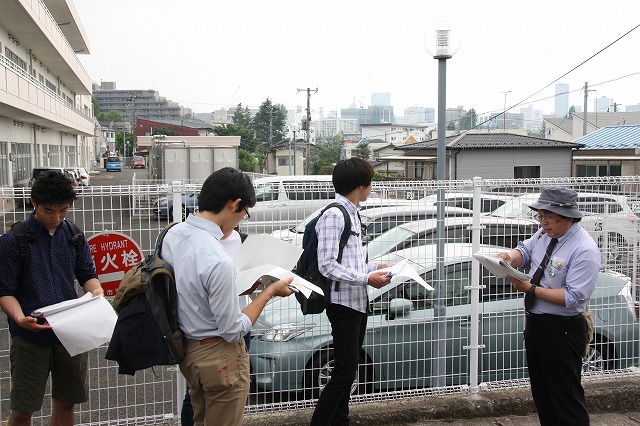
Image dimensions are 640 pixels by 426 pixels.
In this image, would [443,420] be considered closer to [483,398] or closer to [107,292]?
[483,398]

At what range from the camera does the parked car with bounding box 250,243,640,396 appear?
4449 mm

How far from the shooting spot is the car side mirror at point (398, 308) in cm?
Answer: 454

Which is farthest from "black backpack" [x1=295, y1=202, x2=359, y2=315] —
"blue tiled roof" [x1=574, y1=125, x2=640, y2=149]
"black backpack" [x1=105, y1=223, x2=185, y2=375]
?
"blue tiled roof" [x1=574, y1=125, x2=640, y2=149]

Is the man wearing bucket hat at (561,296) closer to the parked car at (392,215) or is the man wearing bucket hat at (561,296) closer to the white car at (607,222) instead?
the parked car at (392,215)

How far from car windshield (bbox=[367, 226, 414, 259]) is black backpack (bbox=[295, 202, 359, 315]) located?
981 mm

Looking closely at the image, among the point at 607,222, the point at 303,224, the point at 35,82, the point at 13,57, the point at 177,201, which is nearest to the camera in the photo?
the point at 177,201

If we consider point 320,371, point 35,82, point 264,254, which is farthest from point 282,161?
point 264,254

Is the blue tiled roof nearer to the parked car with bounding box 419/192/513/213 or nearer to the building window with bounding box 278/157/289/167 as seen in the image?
the parked car with bounding box 419/192/513/213

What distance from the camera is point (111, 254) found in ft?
12.9

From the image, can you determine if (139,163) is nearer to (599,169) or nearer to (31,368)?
(599,169)

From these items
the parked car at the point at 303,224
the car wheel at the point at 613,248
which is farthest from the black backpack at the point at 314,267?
the car wheel at the point at 613,248

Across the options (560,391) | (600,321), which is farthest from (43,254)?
(600,321)

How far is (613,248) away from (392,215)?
1.91 metres

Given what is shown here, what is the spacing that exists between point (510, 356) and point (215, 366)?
3.04 metres
